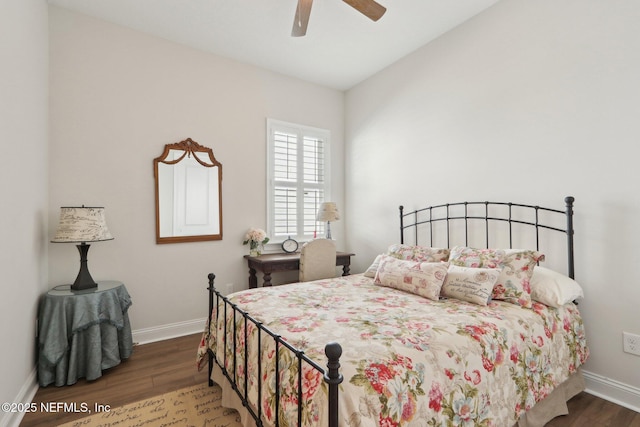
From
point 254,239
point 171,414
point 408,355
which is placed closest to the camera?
point 408,355

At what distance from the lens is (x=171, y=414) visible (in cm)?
190

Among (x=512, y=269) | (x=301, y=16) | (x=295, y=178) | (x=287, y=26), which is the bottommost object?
(x=512, y=269)

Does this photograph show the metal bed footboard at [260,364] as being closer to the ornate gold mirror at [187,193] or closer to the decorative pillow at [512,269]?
the ornate gold mirror at [187,193]

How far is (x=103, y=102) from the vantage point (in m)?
2.82

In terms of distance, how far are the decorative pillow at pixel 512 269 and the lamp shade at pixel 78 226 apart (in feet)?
8.95

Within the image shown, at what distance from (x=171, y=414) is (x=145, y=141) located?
232cm

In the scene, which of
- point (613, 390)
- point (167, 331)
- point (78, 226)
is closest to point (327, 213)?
point (167, 331)

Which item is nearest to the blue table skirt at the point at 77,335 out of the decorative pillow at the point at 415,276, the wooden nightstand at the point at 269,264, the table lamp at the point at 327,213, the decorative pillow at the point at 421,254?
the wooden nightstand at the point at 269,264

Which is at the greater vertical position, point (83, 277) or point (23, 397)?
point (83, 277)

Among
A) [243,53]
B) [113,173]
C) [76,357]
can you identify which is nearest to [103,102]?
[113,173]

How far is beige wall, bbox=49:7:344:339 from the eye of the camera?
2672mm

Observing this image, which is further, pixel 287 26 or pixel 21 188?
pixel 287 26

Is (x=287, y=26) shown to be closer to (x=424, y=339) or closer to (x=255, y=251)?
(x=255, y=251)

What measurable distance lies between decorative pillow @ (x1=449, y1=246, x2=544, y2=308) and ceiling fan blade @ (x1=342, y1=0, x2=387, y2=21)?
1830 millimetres
